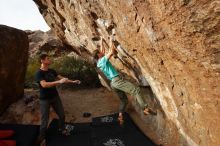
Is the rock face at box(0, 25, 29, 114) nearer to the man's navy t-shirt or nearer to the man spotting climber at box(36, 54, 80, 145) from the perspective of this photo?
the man spotting climber at box(36, 54, 80, 145)

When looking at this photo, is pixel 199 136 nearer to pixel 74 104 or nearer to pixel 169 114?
pixel 169 114

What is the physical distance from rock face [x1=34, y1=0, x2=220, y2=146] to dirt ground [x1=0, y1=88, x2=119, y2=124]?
3114 millimetres

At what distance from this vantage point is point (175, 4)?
14.3ft

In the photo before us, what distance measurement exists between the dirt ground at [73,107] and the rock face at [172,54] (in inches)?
123

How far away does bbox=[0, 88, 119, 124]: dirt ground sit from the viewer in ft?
37.3

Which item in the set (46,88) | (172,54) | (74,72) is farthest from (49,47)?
(172,54)

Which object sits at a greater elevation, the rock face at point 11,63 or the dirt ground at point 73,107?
the rock face at point 11,63

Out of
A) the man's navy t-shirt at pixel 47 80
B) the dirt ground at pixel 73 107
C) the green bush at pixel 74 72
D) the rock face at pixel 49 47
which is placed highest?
the rock face at pixel 49 47

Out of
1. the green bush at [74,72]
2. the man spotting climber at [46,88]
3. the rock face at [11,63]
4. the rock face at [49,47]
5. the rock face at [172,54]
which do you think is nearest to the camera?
the rock face at [172,54]

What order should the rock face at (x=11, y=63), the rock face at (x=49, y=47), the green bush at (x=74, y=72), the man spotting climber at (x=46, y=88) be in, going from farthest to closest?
the rock face at (x=49, y=47) → the green bush at (x=74, y=72) → the rock face at (x=11, y=63) → the man spotting climber at (x=46, y=88)

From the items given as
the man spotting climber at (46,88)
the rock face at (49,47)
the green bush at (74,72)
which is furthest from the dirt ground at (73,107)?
the rock face at (49,47)

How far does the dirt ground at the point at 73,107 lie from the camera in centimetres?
1137

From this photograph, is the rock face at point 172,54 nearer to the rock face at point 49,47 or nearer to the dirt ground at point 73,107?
the dirt ground at point 73,107

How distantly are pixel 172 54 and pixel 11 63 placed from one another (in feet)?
25.8
